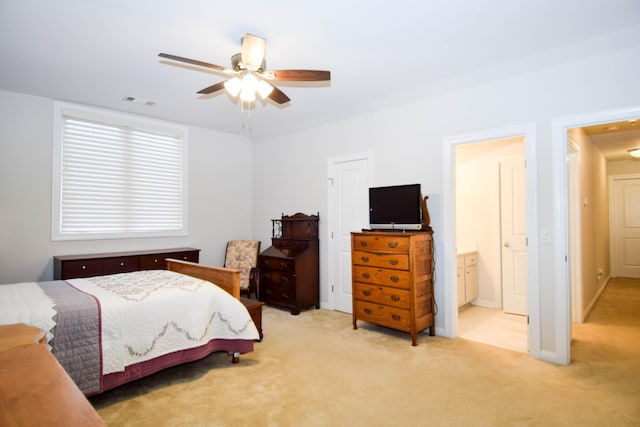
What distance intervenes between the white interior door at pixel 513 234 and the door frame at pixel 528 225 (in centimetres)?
143

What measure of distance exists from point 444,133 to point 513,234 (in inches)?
75.7

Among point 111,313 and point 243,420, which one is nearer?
point 243,420

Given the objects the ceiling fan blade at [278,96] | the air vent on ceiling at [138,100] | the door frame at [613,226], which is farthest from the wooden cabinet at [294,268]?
the door frame at [613,226]

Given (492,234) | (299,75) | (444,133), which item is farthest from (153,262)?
(492,234)

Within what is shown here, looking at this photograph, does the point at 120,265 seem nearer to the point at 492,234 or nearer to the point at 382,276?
the point at 382,276

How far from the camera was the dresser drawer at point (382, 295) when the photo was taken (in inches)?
139

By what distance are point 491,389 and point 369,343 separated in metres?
1.23

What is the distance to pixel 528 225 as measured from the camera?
3.19m

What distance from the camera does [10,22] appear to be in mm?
2584

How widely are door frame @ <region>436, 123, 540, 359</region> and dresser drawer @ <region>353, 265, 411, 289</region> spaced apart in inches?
20.8

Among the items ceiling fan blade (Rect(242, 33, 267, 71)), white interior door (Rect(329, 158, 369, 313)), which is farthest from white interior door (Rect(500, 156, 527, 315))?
ceiling fan blade (Rect(242, 33, 267, 71))

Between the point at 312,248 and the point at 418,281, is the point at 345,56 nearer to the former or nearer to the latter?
A: the point at 418,281

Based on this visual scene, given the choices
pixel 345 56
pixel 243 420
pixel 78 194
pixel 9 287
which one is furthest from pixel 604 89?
pixel 78 194

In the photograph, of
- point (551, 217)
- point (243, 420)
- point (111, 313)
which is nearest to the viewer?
point (243, 420)
